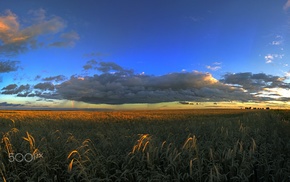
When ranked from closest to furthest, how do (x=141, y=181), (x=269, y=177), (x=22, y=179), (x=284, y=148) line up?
(x=141, y=181) → (x=22, y=179) → (x=269, y=177) → (x=284, y=148)

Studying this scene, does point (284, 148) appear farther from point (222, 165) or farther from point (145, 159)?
point (145, 159)

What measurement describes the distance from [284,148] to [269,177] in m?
2.46

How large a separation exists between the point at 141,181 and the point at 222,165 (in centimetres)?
188

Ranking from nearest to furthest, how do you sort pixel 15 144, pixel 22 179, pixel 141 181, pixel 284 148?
1. pixel 141 181
2. pixel 22 179
3. pixel 15 144
4. pixel 284 148

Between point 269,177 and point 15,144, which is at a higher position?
point 15,144

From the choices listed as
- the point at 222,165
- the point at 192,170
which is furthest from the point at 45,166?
the point at 222,165

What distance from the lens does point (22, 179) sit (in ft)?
16.3

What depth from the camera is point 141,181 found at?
181 inches

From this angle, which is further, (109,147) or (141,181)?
(109,147)

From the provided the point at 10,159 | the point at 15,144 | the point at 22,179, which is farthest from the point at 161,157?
the point at 15,144

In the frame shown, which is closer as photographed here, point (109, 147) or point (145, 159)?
point (145, 159)

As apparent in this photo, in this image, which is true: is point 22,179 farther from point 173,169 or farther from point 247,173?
point 247,173

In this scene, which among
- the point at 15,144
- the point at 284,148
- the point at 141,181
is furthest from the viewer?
the point at 284,148

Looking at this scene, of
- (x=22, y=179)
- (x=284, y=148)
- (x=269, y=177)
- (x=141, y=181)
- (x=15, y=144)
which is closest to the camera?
(x=141, y=181)
